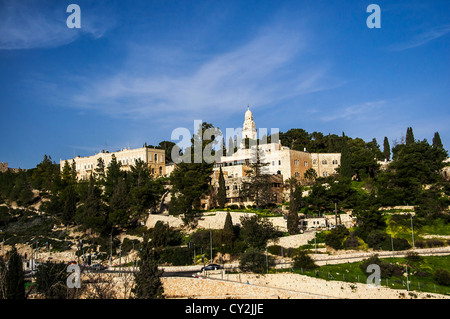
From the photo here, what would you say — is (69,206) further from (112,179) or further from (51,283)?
(51,283)

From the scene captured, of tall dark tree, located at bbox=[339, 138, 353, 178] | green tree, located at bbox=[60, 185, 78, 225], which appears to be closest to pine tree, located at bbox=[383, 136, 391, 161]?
tall dark tree, located at bbox=[339, 138, 353, 178]

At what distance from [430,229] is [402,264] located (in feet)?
29.2

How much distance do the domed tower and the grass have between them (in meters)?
55.8

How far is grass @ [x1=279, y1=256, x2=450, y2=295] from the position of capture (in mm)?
32688

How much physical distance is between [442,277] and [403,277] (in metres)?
2.99

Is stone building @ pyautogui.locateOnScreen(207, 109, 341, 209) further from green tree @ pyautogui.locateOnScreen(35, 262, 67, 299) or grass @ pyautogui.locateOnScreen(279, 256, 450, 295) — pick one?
green tree @ pyautogui.locateOnScreen(35, 262, 67, 299)

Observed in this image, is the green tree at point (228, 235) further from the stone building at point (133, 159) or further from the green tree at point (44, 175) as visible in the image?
the green tree at point (44, 175)

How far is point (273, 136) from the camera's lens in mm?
78250

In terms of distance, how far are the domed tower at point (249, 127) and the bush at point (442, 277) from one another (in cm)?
6006

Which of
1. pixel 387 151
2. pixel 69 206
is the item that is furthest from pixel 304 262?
pixel 387 151

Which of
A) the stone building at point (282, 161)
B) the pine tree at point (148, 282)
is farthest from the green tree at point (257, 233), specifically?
the stone building at point (282, 161)

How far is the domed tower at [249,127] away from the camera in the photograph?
302ft

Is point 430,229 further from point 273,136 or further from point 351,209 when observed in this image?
point 273,136

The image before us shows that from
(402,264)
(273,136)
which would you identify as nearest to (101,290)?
(402,264)
